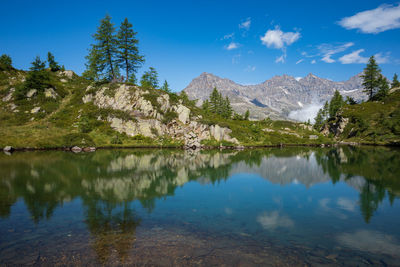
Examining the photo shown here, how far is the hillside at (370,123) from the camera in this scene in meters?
101

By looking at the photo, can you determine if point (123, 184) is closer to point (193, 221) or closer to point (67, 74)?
point (193, 221)

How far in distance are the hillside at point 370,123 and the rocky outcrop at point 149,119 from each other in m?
71.2

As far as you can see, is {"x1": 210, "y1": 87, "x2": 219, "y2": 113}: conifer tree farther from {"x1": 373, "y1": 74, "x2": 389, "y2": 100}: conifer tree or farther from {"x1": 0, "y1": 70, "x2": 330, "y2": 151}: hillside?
{"x1": 373, "y1": 74, "x2": 389, "y2": 100}: conifer tree

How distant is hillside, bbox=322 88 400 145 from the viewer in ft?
332

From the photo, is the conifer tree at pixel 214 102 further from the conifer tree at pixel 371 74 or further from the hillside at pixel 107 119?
the conifer tree at pixel 371 74

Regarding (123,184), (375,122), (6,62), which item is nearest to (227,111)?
(375,122)

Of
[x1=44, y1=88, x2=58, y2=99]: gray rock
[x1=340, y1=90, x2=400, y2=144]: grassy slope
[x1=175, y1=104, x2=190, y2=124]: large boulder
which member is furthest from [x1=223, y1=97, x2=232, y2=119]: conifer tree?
[x1=44, y1=88, x2=58, y2=99]: gray rock

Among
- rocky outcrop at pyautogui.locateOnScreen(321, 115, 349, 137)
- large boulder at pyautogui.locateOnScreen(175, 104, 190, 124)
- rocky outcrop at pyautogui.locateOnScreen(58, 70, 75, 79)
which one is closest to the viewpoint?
large boulder at pyautogui.locateOnScreen(175, 104, 190, 124)

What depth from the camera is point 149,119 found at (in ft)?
266

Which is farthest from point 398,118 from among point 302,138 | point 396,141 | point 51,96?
point 51,96

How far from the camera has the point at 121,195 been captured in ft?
68.7

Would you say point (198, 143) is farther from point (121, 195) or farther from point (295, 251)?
point (295, 251)

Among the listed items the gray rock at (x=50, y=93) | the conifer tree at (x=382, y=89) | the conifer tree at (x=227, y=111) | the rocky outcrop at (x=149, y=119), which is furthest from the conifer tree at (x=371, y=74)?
the gray rock at (x=50, y=93)

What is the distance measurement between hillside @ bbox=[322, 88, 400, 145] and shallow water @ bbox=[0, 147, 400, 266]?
9494 centimetres
